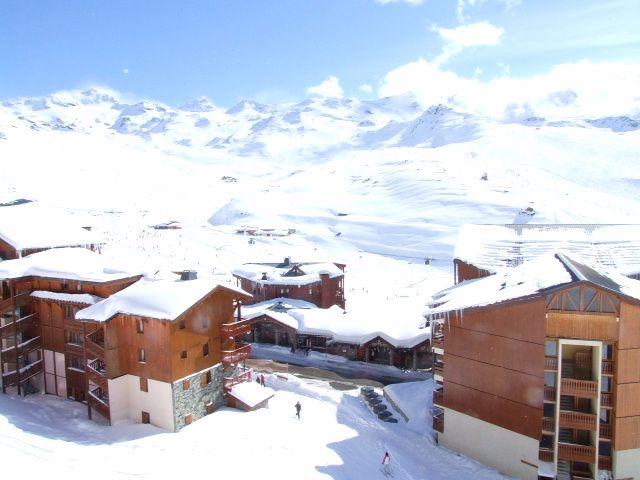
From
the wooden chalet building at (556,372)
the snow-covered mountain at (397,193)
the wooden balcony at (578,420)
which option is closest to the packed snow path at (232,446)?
the wooden chalet building at (556,372)

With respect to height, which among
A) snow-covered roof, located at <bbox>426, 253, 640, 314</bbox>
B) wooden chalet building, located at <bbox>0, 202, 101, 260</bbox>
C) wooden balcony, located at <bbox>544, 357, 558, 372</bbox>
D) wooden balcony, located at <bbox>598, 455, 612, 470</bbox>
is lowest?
wooden balcony, located at <bbox>598, 455, 612, 470</bbox>

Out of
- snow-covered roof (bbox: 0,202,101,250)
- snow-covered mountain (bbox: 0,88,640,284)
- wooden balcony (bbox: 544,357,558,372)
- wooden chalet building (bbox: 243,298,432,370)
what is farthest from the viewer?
snow-covered mountain (bbox: 0,88,640,284)

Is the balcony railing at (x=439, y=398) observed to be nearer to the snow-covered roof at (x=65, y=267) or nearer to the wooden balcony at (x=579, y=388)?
the wooden balcony at (x=579, y=388)

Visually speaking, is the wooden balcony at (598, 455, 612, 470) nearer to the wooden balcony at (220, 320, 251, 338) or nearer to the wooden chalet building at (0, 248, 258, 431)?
the wooden chalet building at (0, 248, 258, 431)

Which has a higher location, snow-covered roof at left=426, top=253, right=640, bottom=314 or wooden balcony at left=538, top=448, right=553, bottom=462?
snow-covered roof at left=426, top=253, right=640, bottom=314

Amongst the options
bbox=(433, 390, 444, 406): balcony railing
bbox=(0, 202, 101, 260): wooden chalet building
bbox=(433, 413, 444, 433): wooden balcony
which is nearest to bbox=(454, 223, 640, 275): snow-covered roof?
bbox=(433, 390, 444, 406): balcony railing

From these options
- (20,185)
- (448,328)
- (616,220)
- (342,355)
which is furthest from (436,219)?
(20,185)
